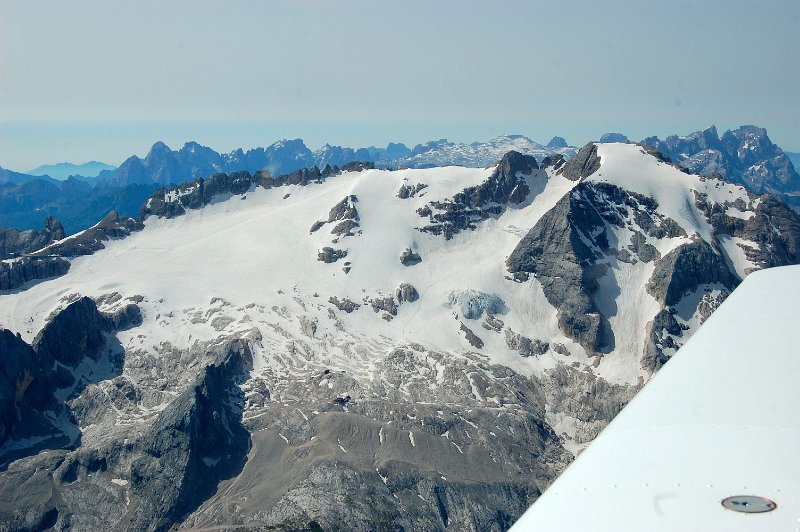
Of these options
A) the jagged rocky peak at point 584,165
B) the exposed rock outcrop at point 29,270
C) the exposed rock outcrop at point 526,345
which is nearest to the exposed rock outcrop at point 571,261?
the exposed rock outcrop at point 526,345

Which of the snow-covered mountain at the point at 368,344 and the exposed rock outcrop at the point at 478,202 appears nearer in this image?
the snow-covered mountain at the point at 368,344

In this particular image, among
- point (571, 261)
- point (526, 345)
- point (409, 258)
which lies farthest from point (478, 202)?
point (526, 345)

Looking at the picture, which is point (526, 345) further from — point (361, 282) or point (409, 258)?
point (361, 282)

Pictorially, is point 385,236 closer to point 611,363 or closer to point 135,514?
point 611,363

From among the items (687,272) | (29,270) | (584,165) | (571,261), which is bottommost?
(687,272)

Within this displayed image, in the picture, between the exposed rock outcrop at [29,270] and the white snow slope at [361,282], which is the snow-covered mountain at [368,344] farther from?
the exposed rock outcrop at [29,270]

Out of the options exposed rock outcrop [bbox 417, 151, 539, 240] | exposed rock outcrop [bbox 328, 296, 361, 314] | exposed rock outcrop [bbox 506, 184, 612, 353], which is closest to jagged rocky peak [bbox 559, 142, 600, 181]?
exposed rock outcrop [bbox 417, 151, 539, 240]
